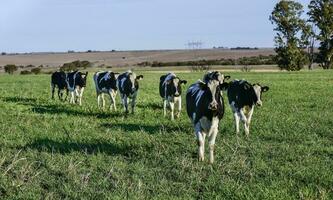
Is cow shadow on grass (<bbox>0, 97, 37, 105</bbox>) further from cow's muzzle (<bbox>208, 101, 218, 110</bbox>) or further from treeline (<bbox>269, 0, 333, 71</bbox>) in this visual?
treeline (<bbox>269, 0, 333, 71</bbox>)

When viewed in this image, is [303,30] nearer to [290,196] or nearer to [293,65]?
[293,65]

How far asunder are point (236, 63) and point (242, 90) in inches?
3832

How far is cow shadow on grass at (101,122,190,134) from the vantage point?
1637cm

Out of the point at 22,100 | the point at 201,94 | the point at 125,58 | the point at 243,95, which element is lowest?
the point at 125,58

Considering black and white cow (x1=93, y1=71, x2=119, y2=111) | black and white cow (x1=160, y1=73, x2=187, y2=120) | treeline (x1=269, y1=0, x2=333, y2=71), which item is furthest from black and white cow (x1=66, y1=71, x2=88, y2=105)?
treeline (x1=269, y1=0, x2=333, y2=71)

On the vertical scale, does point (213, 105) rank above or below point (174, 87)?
above

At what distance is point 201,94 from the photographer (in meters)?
13.3

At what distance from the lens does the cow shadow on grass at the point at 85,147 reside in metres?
12.9

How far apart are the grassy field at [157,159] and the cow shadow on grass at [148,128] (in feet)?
0.11

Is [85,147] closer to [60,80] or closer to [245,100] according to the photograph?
[245,100]

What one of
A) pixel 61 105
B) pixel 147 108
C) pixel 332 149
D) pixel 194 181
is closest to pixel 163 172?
pixel 194 181

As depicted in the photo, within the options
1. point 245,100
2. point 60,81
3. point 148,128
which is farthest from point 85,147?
point 60,81

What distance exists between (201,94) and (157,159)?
2.33 metres

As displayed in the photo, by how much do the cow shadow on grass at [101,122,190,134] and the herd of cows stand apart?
5.41 feet
